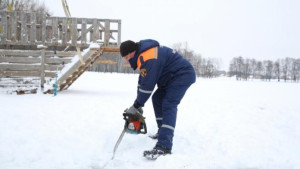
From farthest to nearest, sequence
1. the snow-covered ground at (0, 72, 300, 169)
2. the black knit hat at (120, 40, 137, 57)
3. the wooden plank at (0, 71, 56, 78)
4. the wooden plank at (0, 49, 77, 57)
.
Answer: the wooden plank at (0, 49, 77, 57)
the wooden plank at (0, 71, 56, 78)
the black knit hat at (120, 40, 137, 57)
the snow-covered ground at (0, 72, 300, 169)

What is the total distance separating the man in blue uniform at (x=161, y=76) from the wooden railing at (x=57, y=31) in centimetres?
695

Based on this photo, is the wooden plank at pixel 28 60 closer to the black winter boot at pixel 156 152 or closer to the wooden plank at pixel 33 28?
the wooden plank at pixel 33 28

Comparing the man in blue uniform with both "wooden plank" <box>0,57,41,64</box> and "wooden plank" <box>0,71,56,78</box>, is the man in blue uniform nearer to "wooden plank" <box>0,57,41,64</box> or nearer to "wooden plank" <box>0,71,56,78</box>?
"wooden plank" <box>0,71,56,78</box>

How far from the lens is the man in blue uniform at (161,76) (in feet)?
11.6

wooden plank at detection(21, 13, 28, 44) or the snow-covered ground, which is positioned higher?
wooden plank at detection(21, 13, 28, 44)

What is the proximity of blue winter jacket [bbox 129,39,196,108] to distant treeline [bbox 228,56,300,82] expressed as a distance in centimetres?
9083

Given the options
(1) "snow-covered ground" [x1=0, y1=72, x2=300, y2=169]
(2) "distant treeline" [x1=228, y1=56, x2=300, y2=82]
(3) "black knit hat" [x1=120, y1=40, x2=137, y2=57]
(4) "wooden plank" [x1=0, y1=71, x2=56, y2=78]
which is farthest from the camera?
(2) "distant treeline" [x1=228, y1=56, x2=300, y2=82]

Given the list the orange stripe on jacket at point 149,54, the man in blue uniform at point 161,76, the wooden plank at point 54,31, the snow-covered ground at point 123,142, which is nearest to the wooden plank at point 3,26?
the wooden plank at point 54,31

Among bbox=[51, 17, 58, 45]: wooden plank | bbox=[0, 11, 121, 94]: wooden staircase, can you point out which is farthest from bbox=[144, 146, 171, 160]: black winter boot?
bbox=[51, 17, 58, 45]: wooden plank

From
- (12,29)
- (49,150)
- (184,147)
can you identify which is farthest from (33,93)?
(184,147)

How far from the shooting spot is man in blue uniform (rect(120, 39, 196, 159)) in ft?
11.6

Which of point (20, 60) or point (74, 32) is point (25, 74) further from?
point (74, 32)

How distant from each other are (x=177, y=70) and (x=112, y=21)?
7161 mm

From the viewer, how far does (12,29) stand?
10.5 m
